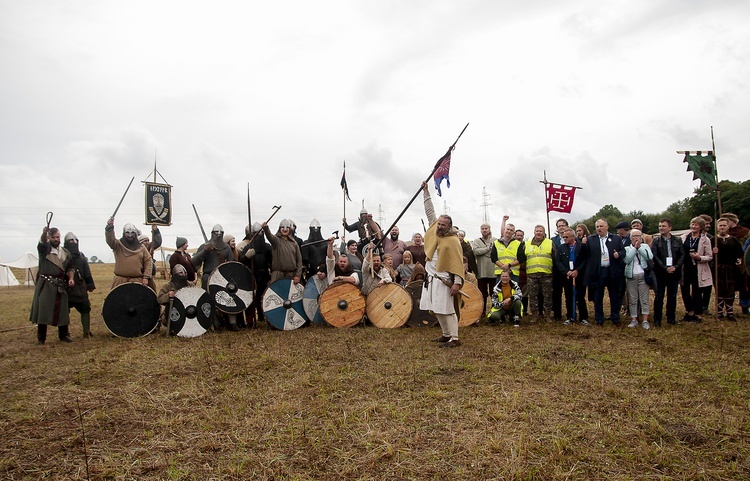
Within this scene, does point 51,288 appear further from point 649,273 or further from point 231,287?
point 649,273

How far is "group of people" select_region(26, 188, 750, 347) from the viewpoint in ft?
25.0

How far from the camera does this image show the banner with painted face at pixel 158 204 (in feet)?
45.8

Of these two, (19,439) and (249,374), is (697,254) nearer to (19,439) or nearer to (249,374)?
(249,374)

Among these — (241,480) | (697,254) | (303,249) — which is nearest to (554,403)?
(241,480)

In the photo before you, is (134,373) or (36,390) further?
(134,373)

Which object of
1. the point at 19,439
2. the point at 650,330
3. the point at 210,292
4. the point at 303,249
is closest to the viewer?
the point at 19,439

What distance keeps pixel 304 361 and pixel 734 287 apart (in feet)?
23.0

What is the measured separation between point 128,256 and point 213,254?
1324 millimetres

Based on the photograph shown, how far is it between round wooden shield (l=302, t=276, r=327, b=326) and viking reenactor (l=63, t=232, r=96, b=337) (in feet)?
10.8

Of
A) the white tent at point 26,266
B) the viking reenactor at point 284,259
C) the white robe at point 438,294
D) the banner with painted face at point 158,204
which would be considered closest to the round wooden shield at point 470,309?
the white robe at point 438,294

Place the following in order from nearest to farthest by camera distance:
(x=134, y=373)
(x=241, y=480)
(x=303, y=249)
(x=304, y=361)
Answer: (x=241, y=480) → (x=134, y=373) → (x=304, y=361) → (x=303, y=249)

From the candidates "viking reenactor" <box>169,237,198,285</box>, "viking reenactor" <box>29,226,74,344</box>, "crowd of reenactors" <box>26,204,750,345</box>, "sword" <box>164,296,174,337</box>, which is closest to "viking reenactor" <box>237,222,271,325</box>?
"crowd of reenactors" <box>26,204,750,345</box>

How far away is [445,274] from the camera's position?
6363 millimetres

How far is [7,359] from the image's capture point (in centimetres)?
637
